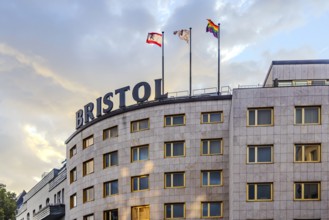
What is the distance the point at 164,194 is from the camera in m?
69.5

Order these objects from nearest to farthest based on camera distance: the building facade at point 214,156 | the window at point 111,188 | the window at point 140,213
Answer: the building facade at point 214,156 < the window at point 140,213 < the window at point 111,188

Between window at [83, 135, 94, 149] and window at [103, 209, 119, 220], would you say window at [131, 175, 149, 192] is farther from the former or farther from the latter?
window at [83, 135, 94, 149]

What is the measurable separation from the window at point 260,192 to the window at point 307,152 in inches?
158

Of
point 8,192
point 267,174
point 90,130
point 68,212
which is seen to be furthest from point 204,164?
point 8,192

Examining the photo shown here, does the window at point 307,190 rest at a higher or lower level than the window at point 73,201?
lower

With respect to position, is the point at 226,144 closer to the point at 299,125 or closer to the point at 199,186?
the point at 199,186

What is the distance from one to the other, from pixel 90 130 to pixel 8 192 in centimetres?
8295

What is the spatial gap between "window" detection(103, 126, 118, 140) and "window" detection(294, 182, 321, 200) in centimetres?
2747

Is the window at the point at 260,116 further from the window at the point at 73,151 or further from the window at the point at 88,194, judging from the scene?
the window at the point at 73,151

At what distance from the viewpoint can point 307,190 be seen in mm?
57500

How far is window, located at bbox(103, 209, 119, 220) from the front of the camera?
242 feet

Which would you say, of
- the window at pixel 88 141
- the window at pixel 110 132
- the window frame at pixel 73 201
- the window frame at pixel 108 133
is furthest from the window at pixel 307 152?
the window frame at pixel 73 201

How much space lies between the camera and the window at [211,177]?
223 feet

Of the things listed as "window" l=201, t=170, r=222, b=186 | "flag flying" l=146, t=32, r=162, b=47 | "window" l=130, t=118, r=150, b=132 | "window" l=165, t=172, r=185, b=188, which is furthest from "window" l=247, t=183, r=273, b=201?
"flag flying" l=146, t=32, r=162, b=47
